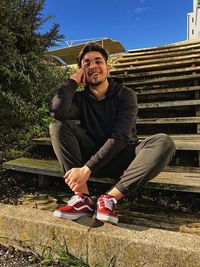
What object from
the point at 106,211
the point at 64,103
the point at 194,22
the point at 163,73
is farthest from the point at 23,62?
the point at 194,22

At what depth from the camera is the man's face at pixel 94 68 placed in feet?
7.37

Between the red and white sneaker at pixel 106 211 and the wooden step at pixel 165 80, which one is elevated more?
the wooden step at pixel 165 80

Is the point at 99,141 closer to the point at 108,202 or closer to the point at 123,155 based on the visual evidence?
the point at 123,155

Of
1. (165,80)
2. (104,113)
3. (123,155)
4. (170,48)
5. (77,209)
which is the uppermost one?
(170,48)

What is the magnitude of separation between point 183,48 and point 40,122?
3.63 m

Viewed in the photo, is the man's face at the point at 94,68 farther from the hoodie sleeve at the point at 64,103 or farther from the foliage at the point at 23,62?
the foliage at the point at 23,62

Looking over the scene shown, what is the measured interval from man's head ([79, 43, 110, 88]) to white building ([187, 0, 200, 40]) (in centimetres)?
1382

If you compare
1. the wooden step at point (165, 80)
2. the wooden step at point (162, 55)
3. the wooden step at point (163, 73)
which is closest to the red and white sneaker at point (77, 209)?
the wooden step at point (165, 80)

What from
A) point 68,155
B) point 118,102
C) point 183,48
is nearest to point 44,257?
point 68,155

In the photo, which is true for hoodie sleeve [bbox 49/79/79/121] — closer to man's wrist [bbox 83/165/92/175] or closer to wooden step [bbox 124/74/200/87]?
man's wrist [bbox 83/165/92/175]

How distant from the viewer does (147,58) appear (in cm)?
539

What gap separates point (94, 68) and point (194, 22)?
16.8 meters

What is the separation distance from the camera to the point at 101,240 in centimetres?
146

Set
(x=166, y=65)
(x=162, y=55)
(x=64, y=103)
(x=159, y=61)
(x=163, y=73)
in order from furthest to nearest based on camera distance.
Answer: (x=162, y=55)
(x=159, y=61)
(x=166, y=65)
(x=163, y=73)
(x=64, y=103)
